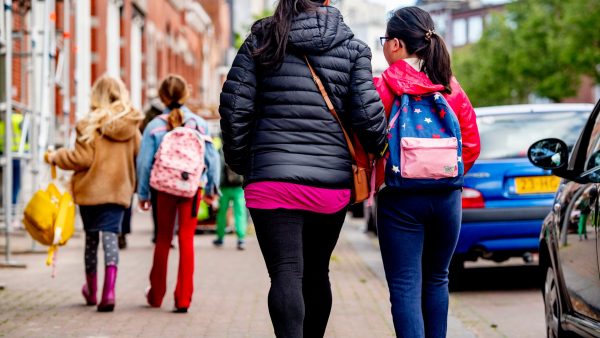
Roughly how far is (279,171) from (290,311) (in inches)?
23.5

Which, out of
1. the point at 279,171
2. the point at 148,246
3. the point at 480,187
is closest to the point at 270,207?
the point at 279,171

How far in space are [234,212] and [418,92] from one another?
1074 centimetres

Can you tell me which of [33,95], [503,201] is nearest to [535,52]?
[33,95]

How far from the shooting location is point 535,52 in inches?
2045

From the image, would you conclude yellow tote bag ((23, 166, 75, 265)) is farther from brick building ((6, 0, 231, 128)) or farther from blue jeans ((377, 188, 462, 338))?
brick building ((6, 0, 231, 128))

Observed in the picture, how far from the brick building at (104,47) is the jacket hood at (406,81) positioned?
9346 mm

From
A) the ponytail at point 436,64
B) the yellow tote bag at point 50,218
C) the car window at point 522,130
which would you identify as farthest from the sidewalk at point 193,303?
the ponytail at point 436,64

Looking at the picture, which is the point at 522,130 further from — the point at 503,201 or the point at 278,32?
the point at 278,32

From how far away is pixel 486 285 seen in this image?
11031 mm

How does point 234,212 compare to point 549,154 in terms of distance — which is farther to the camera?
point 234,212

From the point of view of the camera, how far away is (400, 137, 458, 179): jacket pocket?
201 inches

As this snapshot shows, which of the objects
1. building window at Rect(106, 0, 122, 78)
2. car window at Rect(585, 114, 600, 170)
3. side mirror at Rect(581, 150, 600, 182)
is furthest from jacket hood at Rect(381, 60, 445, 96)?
building window at Rect(106, 0, 122, 78)

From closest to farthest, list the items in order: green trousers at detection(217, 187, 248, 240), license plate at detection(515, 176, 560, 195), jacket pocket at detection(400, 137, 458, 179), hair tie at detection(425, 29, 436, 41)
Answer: jacket pocket at detection(400, 137, 458, 179) < hair tie at detection(425, 29, 436, 41) < license plate at detection(515, 176, 560, 195) < green trousers at detection(217, 187, 248, 240)

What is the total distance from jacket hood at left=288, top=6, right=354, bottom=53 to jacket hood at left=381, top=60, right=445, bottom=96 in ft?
0.85
